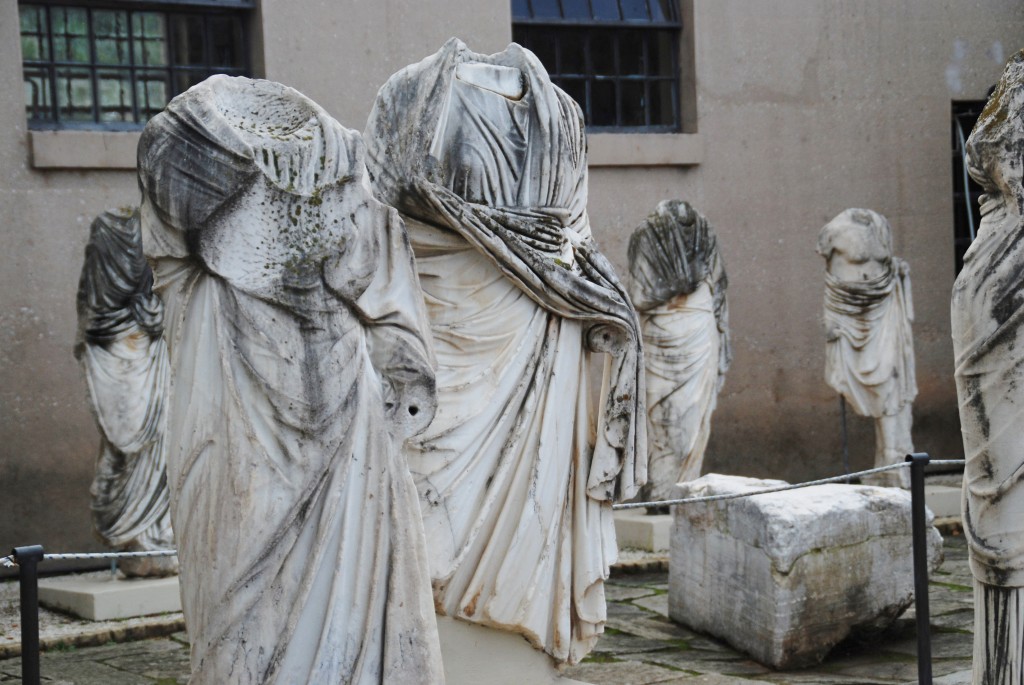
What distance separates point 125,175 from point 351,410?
768 cm

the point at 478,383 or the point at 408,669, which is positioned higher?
the point at 478,383

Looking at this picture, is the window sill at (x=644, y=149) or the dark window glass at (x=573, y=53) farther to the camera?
the dark window glass at (x=573, y=53)

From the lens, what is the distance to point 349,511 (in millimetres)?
3662

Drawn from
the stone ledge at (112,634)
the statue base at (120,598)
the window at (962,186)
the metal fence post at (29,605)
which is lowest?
the stone ledge at (112,634)

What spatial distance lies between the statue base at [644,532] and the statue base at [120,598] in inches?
117

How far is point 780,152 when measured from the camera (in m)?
13.8

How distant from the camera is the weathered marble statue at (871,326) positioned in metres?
11.6

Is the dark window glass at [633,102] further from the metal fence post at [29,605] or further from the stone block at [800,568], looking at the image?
the metal fence post at [29,605]

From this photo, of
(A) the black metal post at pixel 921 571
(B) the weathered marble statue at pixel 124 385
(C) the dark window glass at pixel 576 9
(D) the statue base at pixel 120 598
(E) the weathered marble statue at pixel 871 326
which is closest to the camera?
(A) the black metal post at pixel 921 571

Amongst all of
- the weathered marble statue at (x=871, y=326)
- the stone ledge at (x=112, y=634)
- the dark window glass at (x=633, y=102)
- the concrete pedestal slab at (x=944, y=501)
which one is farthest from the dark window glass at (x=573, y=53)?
the stone ledge at (x=112, y=634)

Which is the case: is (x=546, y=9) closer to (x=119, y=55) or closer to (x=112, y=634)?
(x=119, y=55)

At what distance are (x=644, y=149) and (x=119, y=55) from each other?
4.25 metres

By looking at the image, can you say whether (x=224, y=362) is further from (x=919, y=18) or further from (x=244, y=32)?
(x=919, y=18)

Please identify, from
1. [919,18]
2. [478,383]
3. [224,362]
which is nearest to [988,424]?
[478,383]
